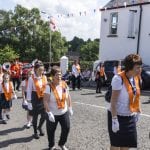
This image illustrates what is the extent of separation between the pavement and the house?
503 inches

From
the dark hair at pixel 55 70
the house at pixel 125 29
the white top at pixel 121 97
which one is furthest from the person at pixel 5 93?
the house at pixel 125 29

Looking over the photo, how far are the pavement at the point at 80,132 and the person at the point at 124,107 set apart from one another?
2.29m

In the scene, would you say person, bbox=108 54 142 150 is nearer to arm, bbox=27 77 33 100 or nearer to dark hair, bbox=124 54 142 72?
dark hair, bbox=124 54 142 72

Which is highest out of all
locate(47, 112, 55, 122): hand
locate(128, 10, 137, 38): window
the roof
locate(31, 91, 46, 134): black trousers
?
the roof

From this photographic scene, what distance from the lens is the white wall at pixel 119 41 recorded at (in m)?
27.4

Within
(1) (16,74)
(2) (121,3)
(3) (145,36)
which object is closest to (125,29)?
(2) (121,3)

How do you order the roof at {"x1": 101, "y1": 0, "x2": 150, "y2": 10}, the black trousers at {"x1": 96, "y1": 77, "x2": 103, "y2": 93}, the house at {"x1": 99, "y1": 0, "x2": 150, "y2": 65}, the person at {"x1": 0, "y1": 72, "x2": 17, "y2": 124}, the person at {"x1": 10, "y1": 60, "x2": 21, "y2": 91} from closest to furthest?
the person at {"x1": 0, "y1": 72, "x2": 17, "y2": 124} → the black trousers at {"x1": 96, "y1": 77, "x2": 103, "y2": 93} → the person at {"x1": 10, "y1": 60, "x2": 21, "y2": 91} → the house at {"x1": 99, "y1": 0, "x2": 150, "y2": 65} → the roof at {"x1": 101, "y1": 0, "x2": 150, "y2": 10}

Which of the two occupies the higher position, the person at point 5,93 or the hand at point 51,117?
the hand at point 51,117

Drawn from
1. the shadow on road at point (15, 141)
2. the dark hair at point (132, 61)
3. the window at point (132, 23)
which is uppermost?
the window at point (132, 23)

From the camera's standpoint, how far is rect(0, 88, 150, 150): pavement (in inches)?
331

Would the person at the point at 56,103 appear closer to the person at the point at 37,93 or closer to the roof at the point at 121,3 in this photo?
the person at the point at 37,93

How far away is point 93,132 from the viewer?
31.9 ft

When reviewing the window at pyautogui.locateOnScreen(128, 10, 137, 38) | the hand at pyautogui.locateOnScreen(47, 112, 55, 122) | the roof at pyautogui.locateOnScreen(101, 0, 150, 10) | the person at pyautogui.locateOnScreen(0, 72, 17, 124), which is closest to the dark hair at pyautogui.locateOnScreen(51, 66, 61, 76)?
the hand at pyautogui.locateOnScreen(47, 112, 55, 122)

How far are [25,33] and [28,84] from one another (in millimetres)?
50549
